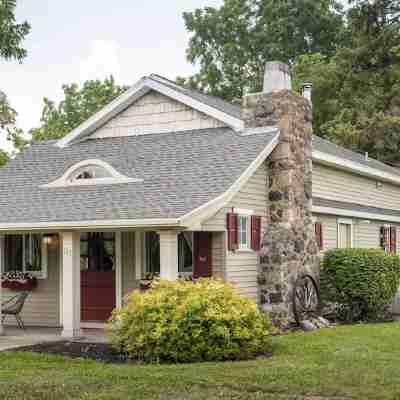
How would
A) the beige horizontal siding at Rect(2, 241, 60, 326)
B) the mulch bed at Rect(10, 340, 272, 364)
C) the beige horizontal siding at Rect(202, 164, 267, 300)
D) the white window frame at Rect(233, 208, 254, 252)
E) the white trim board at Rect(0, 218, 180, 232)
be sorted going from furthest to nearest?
1. the beige horizontal siding at Rect(2, 241, 60, 326)
2. the white window frame at Rect(233, 208, 254, 252)
3. the beige horizontal siding at Rect(202, 164, 267, 300)
4. the white trim board at Rect(0, 218, 180, 232)
5. the mulch bed at Rect(10, 340, 272, 364)

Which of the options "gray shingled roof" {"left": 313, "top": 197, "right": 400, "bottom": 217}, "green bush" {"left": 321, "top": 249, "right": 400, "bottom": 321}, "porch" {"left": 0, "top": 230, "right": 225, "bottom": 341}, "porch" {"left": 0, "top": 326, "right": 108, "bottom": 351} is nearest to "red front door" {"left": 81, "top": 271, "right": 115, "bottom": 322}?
"porch" {"left": 0, "top": 230, "right": 225, "bottom": 341}

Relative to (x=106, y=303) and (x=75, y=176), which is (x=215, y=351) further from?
(x=75, y=176)

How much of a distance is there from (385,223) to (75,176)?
10.5 m

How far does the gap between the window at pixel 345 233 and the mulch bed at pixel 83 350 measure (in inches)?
339

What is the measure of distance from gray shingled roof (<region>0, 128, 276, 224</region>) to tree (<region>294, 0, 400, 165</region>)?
1644 cm

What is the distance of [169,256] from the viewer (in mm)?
13070

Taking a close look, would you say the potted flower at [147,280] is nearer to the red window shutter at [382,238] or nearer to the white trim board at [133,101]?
the white trim board at [133,101]

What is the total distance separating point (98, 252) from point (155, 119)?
11.7 ft

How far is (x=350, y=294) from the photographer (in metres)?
16.5

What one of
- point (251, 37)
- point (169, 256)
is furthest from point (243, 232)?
point (251, 37)

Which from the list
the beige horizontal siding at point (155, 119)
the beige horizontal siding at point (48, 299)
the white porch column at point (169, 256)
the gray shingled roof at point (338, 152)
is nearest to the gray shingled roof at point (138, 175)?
the beige horizontal siding at point (155, 119)

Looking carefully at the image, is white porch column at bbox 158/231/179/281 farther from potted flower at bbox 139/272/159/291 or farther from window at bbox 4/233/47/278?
window at bbox 4/233/47/278

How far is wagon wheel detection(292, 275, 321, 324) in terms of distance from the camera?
50.9ft

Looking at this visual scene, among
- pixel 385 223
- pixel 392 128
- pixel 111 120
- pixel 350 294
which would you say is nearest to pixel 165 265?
pixel 350 294
